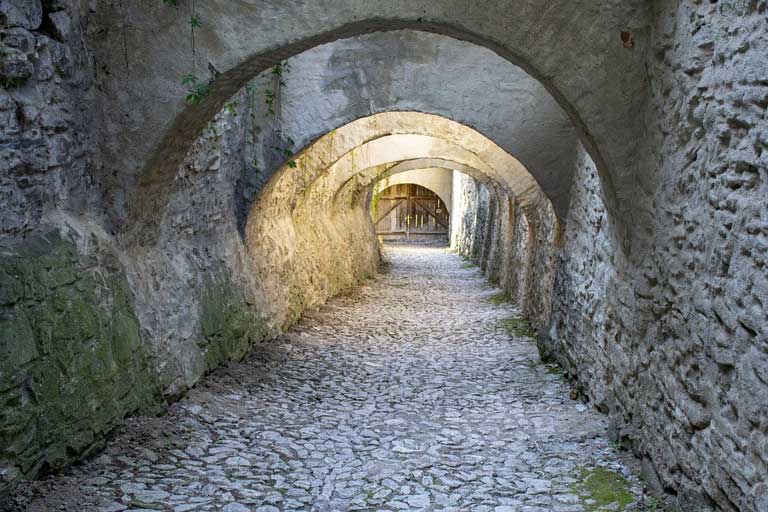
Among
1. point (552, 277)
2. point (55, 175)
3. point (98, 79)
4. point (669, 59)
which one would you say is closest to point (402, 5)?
point (669, 59)

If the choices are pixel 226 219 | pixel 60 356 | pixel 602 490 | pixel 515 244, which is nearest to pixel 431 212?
pixel 515 244

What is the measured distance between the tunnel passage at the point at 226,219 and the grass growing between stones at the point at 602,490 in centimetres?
18

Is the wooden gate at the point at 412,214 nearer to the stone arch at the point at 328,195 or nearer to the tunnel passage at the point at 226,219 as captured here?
the stone arch at the point at 328,195

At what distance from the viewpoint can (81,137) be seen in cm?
373

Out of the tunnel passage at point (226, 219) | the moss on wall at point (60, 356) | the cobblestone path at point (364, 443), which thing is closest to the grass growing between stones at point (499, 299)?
the cobblestone path at point (364, 443)

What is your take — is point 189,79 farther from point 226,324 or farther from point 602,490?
point 602,490

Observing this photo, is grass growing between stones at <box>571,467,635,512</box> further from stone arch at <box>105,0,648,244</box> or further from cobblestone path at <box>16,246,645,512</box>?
stone arch at <box>105,0,648,244</box>

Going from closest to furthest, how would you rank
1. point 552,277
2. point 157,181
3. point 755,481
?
point 755,481
point 157,181
point 552,277

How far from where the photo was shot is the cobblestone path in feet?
10.5

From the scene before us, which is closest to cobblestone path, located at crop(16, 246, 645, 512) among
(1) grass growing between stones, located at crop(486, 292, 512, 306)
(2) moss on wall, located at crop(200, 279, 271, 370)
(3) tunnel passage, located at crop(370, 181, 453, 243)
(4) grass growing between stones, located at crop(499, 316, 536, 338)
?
(2) moss on wall, located at crop(200, 279, 271, 370)

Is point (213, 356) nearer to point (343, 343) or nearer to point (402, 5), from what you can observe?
point (343, 343)

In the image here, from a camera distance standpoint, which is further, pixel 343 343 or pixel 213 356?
pixel 343 343

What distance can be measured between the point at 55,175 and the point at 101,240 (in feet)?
1.65

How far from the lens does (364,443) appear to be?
406 centimetres
